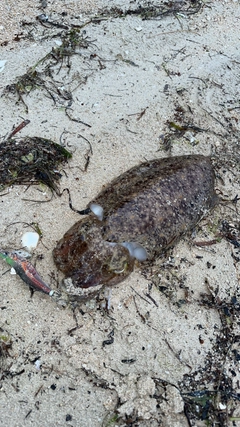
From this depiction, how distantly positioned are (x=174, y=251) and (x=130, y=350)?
973 millimetres

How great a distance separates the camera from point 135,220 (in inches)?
139

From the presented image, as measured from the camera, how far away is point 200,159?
4156 millimetres

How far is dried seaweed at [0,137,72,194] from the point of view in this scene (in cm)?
401

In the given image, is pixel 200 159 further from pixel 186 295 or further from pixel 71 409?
pixel 71 409

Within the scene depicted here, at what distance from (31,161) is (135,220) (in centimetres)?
125

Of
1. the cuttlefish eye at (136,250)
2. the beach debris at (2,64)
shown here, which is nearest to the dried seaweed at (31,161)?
the cuttlefish eye at (136,250)

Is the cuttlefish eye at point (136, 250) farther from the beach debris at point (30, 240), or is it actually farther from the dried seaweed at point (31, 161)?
the dried seaweed at point (31, 161)

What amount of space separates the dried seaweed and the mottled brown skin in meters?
0.54

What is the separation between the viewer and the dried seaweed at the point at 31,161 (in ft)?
13.2

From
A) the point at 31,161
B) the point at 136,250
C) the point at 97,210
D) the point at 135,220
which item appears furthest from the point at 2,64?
the point at 136,250

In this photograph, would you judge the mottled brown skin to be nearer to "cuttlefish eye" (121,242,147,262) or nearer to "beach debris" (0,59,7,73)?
"cuttlefish eye" (121,242,147,262)

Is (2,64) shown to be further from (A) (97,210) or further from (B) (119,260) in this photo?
(B) (119,260)

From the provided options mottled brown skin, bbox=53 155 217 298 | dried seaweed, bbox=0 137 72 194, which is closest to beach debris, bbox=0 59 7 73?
dried seaweed, bbox=0 137 72 194

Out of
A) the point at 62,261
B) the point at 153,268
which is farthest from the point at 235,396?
the point at 62,261
